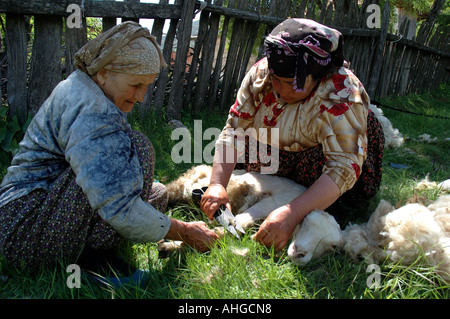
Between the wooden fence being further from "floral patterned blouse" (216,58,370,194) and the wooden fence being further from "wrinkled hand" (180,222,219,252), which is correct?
"wrinkled hand" (180,222,219,252)

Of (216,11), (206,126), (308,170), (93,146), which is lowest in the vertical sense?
(206,126)

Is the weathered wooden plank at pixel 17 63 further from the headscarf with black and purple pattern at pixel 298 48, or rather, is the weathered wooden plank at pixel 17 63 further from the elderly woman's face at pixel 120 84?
the headscarf with black and purple pattern at pixel 298 48

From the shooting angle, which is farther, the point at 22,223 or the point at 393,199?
the point at 393,199

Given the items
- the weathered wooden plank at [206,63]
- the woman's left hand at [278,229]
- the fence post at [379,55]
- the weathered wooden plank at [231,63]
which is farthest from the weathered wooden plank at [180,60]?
the fence post at [379,55]

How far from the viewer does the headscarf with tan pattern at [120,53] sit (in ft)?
5.22

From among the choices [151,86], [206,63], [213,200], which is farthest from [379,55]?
[213,200]

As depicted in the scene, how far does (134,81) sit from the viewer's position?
167 centimetres

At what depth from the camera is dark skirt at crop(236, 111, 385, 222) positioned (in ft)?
7.82

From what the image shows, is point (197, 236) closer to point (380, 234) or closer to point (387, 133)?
point (380, 234)

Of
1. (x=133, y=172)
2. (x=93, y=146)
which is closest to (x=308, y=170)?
(x=133, y=172)

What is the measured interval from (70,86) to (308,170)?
1497mm

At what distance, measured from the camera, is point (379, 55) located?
6.54 meters

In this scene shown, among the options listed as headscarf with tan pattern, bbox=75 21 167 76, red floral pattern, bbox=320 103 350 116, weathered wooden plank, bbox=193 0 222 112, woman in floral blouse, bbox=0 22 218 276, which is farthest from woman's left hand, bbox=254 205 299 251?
weathered wooden plank, bbox=193 0 222 112

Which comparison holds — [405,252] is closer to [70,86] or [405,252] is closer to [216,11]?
[70,86]
